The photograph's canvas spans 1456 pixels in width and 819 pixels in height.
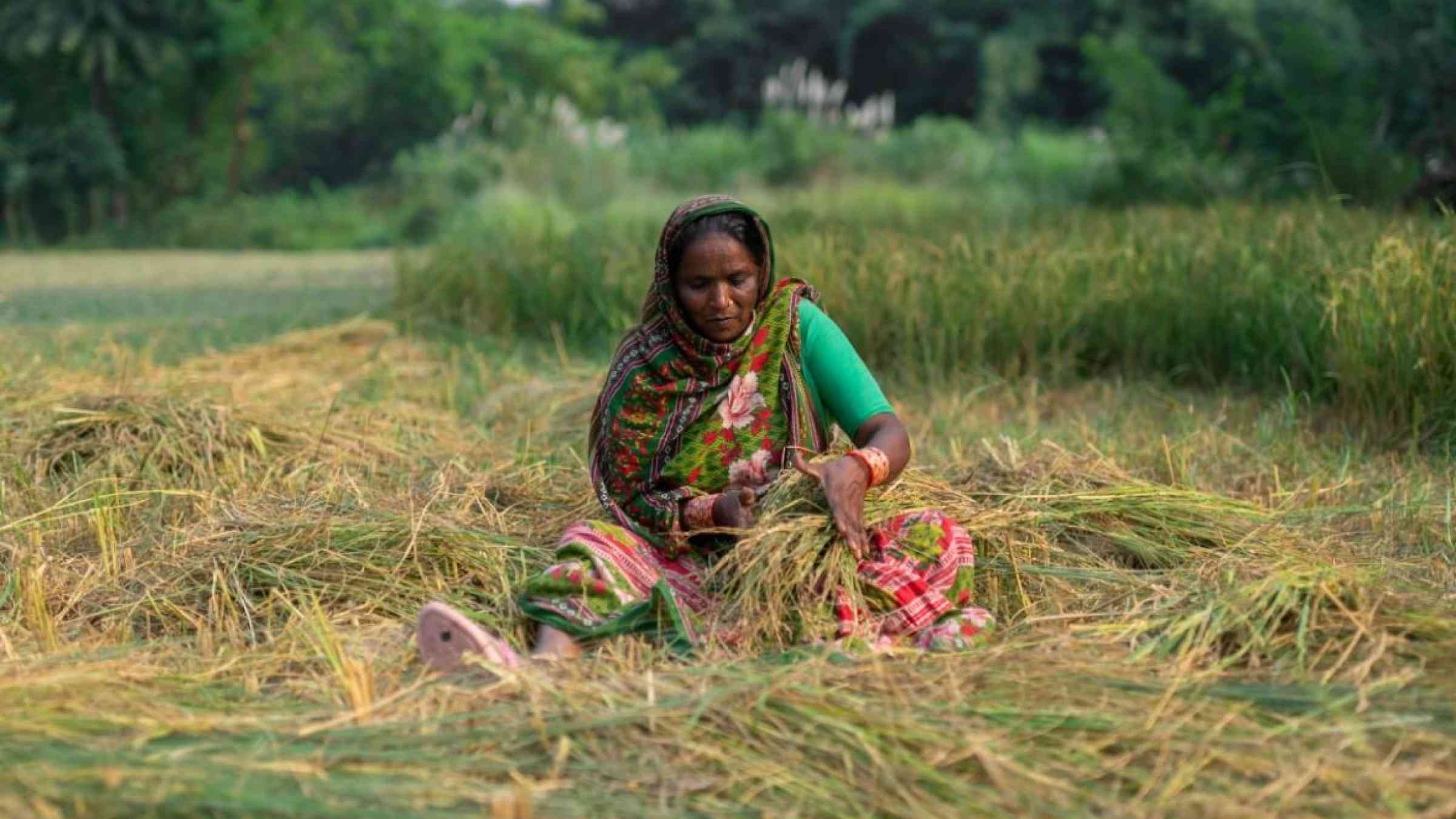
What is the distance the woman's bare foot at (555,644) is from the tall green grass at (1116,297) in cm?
284

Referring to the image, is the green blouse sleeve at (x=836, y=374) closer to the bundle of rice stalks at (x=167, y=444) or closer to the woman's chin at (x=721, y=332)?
the woman's chin at (x=721, y=332)

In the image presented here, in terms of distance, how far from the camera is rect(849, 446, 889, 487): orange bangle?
2.85m

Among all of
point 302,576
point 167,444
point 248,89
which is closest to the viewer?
point 302,576

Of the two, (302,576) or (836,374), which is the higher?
(836,374)

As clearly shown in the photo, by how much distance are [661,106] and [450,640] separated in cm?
3020

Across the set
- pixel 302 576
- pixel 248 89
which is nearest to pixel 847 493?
pixel 302 576

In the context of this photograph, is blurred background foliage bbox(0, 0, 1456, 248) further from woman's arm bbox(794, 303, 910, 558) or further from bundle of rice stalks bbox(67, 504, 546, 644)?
bundle of rice stalks bbox(67, 504, 546, 644)

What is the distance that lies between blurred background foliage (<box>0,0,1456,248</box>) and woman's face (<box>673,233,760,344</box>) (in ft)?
14.8

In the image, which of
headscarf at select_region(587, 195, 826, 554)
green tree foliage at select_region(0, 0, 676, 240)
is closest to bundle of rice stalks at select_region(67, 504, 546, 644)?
headscarf at select_region(587, 195, 826, 554)

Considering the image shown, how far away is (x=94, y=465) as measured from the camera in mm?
3980

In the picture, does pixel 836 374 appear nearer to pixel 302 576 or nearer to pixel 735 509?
pixel 735 509

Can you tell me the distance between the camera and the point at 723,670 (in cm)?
246

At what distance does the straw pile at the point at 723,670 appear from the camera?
2047 millimetres

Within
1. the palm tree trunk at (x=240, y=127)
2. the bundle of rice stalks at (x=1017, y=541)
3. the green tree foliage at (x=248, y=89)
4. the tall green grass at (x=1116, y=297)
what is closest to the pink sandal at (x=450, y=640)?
the bundle of rice stalks at (x=1017, y=541)
